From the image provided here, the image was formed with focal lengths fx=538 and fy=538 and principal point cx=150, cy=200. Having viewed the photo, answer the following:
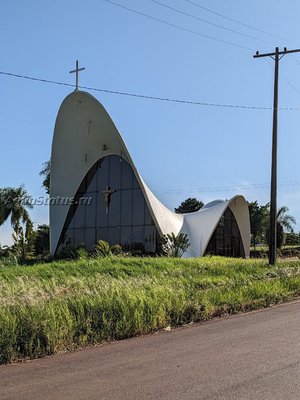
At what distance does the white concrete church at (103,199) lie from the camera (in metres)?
31.9

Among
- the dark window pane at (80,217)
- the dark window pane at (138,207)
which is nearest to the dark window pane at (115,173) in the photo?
the dark window pane at (138,207)

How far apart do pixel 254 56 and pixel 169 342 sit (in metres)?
18.2

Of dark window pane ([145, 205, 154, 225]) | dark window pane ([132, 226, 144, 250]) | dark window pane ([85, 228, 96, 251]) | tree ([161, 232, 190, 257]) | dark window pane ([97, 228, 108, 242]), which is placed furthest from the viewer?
dark window pane ([85, 228, 96, 251])

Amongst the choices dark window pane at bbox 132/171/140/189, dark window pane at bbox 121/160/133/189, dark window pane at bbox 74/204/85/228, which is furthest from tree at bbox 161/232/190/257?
dark window pane at bbox 74/204/85/228

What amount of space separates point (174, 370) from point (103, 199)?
91.4 ft

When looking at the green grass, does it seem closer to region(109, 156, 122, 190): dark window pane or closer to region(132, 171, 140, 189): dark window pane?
A: region(132, 171, 140, 189): dark window pane

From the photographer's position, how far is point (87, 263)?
19469mm

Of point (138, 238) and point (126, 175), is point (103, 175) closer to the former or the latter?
point (126, 175)

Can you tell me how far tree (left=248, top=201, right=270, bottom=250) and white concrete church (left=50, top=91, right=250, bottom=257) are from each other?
33.8 meters

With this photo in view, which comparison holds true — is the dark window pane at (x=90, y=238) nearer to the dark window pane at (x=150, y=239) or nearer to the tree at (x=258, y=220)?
the dark window pane at (x=150, y=239)

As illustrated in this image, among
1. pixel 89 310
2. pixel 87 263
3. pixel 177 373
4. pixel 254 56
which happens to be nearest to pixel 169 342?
pixel 89 310

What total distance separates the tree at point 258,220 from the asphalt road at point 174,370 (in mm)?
62410

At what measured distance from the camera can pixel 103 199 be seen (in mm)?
33750

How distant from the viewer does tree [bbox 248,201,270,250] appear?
7141 cm
